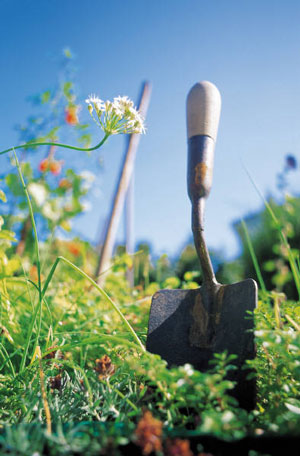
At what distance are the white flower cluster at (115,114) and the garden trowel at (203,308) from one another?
0.59ft

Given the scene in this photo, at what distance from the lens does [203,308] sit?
2.42 feet

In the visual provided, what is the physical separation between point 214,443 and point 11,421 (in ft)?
1.15

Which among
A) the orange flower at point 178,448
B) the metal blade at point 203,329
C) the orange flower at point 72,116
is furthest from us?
the orange flower at point 72,116

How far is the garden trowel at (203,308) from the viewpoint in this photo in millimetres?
599

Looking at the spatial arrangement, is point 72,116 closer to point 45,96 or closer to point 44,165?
point 45,96

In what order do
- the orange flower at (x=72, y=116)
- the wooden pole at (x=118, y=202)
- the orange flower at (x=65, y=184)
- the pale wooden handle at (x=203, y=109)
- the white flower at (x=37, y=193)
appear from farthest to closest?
the orange flower at (x=72, y=116), the orange flower at (x=65, y=184), the wooden pole at (x=118, y=202), the white flower at (x=37, y=193), the pale wooden handle at (x=203, y=109)

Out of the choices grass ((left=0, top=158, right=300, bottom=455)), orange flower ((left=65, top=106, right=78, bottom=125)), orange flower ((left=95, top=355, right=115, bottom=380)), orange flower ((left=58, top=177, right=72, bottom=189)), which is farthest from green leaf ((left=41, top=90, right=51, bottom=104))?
orange flower ((left=95, top=355, right=115, bottom=380))

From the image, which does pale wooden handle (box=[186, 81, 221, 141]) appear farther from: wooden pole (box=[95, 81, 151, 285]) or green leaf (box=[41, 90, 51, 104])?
green leaf (box=[41, 90, 51, 104])

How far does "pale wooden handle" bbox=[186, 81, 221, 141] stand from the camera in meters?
0.79

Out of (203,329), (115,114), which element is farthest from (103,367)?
(115,114)

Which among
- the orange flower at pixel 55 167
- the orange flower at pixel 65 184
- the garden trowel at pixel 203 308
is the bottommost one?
the garden trowel at pixel 203 308

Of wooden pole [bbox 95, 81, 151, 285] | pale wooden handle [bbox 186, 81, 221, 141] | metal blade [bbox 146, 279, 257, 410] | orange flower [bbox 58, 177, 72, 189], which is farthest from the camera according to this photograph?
orange flower [bbox 58, 177, 72, 189]

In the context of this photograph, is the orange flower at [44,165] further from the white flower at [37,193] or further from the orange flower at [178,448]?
the orange flower at [178,448]

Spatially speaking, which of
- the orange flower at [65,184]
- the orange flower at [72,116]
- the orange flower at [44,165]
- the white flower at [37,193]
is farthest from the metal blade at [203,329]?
the orange flower at [72,116]
